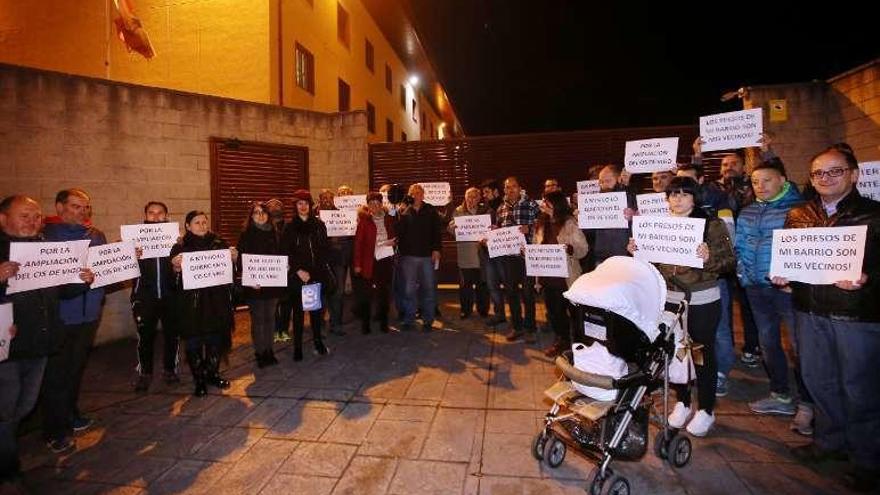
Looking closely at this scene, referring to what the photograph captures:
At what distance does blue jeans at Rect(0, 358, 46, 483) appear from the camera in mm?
3320

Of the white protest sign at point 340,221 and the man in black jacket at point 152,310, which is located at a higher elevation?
the white protest sign at point 340,221

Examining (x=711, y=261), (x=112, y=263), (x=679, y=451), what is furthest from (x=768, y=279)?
(x=112, y=263)

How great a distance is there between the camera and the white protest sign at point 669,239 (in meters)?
3.82

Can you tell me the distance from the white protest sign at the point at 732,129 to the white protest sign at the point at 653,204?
1.29m

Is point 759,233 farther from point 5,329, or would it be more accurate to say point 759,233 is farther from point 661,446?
point 5,329

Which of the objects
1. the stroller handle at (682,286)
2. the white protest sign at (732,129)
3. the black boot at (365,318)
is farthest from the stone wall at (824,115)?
the black boot at (365,318)

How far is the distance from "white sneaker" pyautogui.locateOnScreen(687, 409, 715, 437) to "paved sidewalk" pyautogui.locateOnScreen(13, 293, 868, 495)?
0.08 m

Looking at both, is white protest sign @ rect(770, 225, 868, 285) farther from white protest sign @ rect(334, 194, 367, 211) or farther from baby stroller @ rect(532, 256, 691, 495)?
white protest sign @ rect(334, 194, 367, 211)

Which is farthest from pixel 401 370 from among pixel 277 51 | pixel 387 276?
pixel 277 51

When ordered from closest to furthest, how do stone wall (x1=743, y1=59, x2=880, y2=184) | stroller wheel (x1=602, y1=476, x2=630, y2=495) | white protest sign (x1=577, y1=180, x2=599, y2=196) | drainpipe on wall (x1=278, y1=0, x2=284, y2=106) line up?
1. stroller wheel (x1=602, y1=476, x2=630, y2=495)
2. white protest sign (x1=577, y1=180, x2=599, y2=196)
3. stone wall (x1=743, y1=59, x2=880, y2=184)
4. drainpipe on wall (x1=278, y1=0, x2=284, y2=106)

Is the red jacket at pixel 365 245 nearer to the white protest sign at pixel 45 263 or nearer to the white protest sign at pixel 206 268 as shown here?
the white protest sign at pixel 206 268

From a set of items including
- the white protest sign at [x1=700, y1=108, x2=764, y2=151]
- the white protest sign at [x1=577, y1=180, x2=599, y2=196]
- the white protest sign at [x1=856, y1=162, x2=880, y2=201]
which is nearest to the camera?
the white protest sign at [x1=856, y1=162, x2=880, y2=201]

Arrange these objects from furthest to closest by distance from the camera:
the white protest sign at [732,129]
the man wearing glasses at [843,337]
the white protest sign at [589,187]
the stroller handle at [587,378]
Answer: the white protest sign at [589,187]
the white protest sign at [732,129]
the man wearing glasses at [843,337]
the stroller handle at [587,378]

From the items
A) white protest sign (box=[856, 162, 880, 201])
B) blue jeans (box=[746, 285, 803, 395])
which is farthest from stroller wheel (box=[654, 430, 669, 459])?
white protest sign (box=[856, 162, 880, 201])
